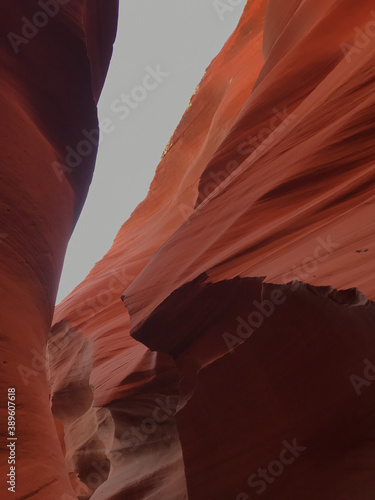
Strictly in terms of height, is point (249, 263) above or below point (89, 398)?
above

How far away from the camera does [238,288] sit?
2.63 m

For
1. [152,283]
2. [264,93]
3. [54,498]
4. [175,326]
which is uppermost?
[264,93]

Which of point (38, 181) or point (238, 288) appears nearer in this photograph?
point (238, 288)

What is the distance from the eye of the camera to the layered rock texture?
92.1 inches

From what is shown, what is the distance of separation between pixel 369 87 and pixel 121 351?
14.0 feet

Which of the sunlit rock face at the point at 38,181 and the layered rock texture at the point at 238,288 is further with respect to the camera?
the sunlit rock face at the point at 38,181

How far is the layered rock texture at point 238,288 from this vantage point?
2.34 m

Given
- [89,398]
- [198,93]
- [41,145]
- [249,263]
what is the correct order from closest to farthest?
[249,263], [41,145], [89,398], [198,93]

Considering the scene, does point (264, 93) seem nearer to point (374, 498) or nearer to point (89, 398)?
point (374, 498)

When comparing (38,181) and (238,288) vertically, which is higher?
(38,181)

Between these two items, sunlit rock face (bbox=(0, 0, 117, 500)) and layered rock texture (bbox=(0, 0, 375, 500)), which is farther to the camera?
sunlit rock face (bbox=(0, 0, 117, 500))

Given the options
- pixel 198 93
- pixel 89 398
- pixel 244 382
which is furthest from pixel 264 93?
pixel 198 93

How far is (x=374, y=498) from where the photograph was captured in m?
2.17

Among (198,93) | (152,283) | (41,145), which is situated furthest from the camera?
(198,93)
